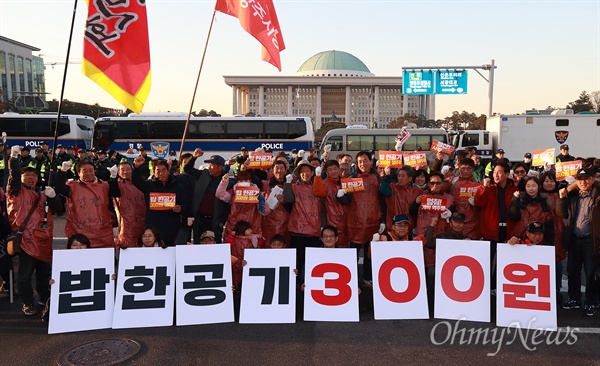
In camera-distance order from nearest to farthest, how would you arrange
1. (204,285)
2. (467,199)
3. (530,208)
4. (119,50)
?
1. (204,285)
2. (530,208)
3. (119,50)
4. (467,199)

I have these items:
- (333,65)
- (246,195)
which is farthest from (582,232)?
(333,65)

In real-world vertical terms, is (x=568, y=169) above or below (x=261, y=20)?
below

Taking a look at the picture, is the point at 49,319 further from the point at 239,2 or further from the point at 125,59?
the point at 239,2

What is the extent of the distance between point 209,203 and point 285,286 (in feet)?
5.68

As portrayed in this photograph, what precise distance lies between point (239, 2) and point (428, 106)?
110 metres

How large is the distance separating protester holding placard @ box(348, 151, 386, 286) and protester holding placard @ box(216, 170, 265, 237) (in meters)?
1.23

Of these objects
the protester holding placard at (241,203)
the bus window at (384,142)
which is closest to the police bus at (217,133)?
the bus window at (384,142)

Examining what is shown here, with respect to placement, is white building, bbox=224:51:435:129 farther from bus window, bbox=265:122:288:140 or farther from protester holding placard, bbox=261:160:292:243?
protester holding placard, bbox=261:160:292:243

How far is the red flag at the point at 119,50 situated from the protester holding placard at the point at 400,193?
330 cm

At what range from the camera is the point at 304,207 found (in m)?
5.89

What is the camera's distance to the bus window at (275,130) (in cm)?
2370

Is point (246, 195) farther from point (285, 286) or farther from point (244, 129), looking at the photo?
point (244, 129)

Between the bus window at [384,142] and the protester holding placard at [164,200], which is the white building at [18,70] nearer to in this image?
the bus window at [384,142]

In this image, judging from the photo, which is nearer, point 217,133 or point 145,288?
point 145,288
